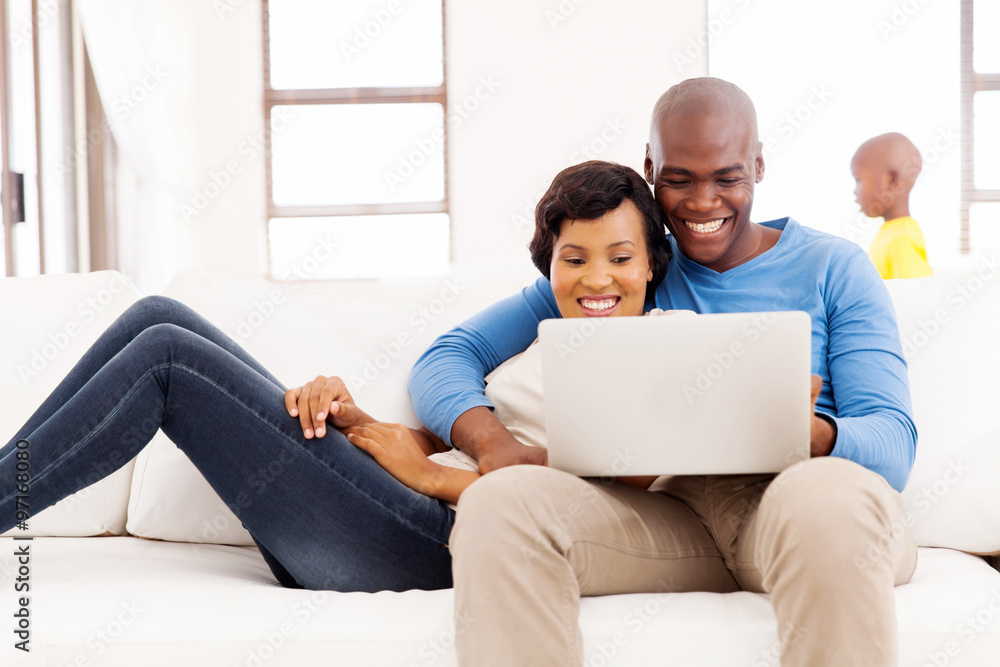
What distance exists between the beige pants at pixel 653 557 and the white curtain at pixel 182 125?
3.04m

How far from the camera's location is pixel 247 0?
3.88 meters

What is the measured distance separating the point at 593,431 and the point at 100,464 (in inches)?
24.7

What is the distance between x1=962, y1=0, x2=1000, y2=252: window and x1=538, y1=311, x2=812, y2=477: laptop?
3.66 m

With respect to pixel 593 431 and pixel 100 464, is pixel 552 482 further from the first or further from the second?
pixel 100 464

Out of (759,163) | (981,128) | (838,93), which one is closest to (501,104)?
(838,93)

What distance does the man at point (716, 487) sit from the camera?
78cm

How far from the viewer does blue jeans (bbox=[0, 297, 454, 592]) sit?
3.26 ft

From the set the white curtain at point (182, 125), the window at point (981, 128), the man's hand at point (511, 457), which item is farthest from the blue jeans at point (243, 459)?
the window at point (981, 128)

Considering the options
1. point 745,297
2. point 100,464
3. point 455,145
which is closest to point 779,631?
point 745,297

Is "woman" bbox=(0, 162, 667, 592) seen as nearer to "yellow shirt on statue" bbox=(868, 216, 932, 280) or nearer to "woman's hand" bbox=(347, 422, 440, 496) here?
"woman's hand" bbox=(347, 422, 440, 496)

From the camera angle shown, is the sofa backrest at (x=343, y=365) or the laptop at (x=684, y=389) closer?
the laptop at (x=684, y=389)

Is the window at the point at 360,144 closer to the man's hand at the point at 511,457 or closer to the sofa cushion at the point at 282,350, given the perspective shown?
the sofa cushion at the point at 282,350

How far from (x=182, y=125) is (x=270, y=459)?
10.4ft

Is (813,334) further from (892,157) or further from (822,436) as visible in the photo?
(892,157)
